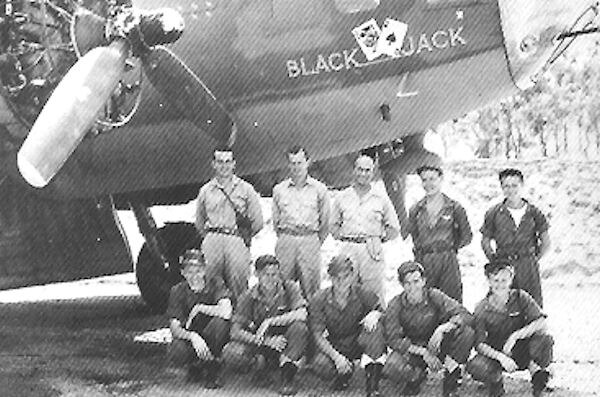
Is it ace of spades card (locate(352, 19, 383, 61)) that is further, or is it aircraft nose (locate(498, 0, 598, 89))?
ace of spades card (locate(352, 19, 383, 61))

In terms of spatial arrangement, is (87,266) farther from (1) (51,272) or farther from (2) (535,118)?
(2) (535,118)

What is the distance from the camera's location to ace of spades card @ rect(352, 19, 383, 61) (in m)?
7.57

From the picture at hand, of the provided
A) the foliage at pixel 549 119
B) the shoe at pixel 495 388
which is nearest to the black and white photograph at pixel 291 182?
the shoe at pixel 495 388

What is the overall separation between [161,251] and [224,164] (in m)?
3.29

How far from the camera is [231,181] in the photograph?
7.68 meters

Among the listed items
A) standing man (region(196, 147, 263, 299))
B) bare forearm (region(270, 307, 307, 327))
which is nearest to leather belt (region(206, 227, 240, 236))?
standing man (region(196, 147, 263, 299))

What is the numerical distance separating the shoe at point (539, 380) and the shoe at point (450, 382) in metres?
0.51

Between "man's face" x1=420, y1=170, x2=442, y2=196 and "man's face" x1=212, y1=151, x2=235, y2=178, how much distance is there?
1.52m

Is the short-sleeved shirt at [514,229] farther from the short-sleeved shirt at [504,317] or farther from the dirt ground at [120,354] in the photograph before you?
the dirt ground at [120,354]

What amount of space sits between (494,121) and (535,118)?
12.6 feet

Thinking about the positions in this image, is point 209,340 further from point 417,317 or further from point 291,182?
point 417,317

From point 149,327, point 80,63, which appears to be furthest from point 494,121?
point 80,63

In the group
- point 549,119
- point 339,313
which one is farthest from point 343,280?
point 549,119

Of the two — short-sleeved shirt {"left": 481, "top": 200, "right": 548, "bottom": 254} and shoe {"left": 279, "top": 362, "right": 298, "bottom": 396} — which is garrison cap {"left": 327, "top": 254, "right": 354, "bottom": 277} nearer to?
shoe {"left": 279, "top": 362, "right": 298, "bottom": 396}
